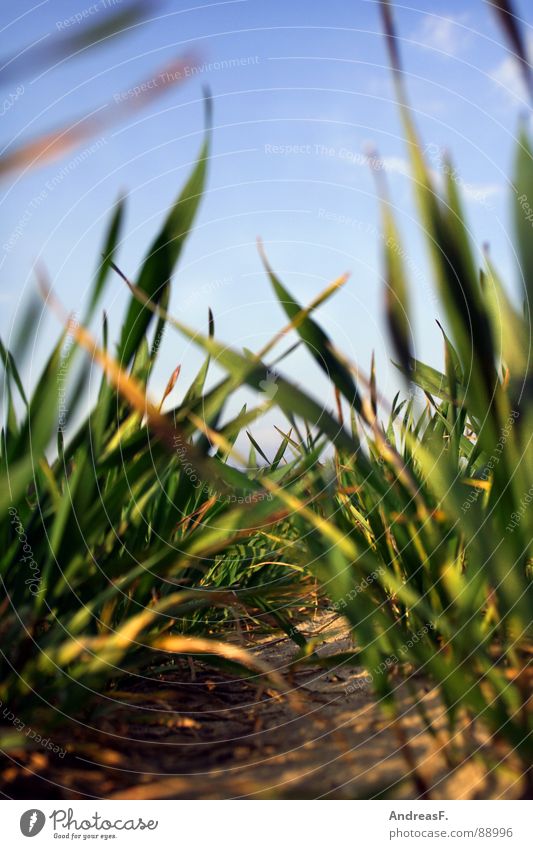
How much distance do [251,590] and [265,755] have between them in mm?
254

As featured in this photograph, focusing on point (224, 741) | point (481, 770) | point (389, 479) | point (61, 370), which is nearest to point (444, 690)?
point (481, 770)

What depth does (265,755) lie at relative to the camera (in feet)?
2.76

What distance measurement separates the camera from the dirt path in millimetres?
723

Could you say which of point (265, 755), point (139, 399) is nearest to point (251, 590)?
point (265, 755)

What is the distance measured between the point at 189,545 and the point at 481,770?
15.4 inches

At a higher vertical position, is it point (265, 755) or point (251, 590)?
point (251, 590)

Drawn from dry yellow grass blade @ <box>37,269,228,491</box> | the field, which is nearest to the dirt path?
the field

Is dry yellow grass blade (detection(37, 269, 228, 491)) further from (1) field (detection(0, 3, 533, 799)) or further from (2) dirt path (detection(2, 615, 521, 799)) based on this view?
(2) dirt path (detection(2, 615, 521, 799))

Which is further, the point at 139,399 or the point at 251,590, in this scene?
the point at 251,590

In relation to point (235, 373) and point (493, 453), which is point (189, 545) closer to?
point (235, 373)

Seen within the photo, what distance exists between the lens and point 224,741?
34.9 inches

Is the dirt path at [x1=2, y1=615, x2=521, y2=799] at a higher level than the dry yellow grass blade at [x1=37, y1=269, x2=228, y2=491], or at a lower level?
lower

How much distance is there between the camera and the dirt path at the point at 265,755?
2.37 ft

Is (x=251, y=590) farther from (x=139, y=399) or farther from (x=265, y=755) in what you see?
(x=139, y=399)
